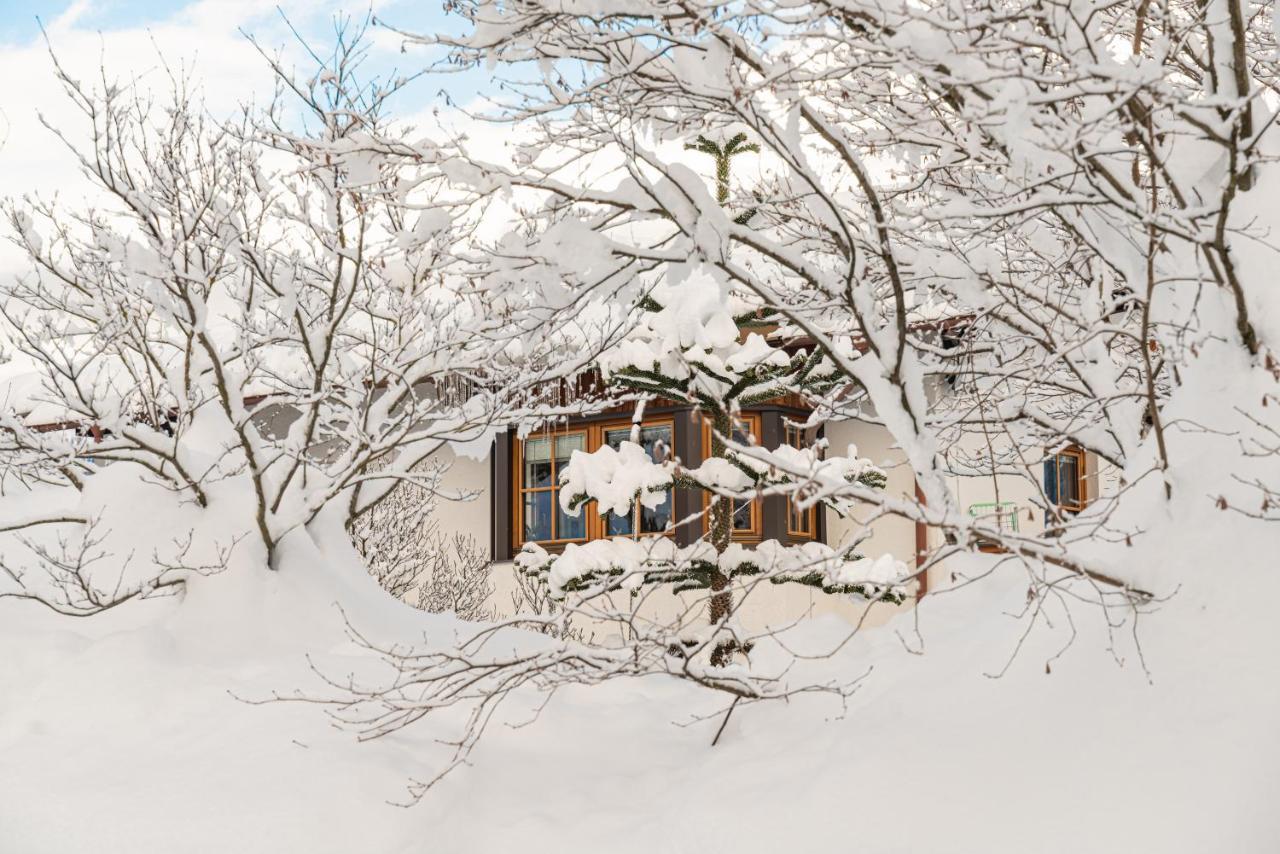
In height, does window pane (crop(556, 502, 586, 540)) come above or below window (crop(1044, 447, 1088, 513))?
below

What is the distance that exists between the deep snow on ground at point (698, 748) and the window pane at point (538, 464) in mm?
6468

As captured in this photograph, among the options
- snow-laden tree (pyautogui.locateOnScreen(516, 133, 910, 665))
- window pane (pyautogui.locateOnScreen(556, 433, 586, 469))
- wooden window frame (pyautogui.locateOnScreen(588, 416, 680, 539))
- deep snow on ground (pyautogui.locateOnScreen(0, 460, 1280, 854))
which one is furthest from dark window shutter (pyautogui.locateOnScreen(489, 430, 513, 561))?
deep snow on ground (pyautogui.locateOnScreen(0, 460, 1280, 854))

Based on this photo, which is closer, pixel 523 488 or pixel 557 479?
pixel 557 479

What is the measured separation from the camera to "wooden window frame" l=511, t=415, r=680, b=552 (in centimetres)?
1170

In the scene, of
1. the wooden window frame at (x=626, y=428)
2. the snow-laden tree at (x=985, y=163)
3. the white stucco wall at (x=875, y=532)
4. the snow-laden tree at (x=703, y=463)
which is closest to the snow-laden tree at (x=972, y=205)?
the snow-laden tree at (x=985, y=163)

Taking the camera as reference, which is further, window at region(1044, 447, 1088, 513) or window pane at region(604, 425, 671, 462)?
window pane at region(604, 425, 671, 462)

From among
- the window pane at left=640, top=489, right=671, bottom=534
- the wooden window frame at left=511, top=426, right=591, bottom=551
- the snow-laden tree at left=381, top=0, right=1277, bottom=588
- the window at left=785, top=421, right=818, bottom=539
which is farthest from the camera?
the wooden window frame at left=511, top=426, right=591, bottom=551

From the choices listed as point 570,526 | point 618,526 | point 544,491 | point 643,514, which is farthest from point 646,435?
point 544,491

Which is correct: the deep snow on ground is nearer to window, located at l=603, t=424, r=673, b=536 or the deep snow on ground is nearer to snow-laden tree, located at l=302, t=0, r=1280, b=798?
snow-laden tree, located at l=302, t=0, r=1280, b=798

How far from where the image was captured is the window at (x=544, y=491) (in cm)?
1234

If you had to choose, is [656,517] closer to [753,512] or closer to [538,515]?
[753,512]

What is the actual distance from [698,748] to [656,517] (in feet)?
22.5

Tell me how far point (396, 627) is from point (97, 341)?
8.63 feet

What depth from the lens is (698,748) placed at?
198 inches
